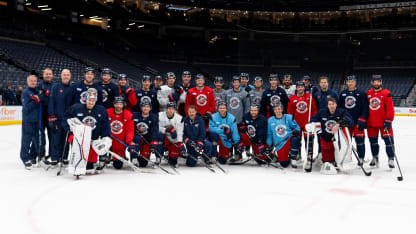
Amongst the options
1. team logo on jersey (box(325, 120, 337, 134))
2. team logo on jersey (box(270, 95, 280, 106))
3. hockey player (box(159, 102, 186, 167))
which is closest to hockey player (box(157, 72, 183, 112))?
hockey player (box(159, 102, 186, 167))

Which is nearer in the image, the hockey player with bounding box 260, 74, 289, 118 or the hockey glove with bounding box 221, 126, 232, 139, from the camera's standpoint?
the hockey glove with bounding box 221, 126, 232, 139

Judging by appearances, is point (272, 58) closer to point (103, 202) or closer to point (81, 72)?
point (81, 72)

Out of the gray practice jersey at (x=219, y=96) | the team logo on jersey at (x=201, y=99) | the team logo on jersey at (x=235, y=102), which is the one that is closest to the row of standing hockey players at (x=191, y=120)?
the team logo on jersey at (x=201, y=99)

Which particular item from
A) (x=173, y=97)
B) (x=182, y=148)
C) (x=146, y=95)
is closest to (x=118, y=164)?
(x=182, y=148)

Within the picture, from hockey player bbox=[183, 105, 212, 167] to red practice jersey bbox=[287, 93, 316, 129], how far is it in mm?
1709

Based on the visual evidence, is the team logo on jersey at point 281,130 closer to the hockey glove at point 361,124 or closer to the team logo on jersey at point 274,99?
the team logo on jersey at point 274,99

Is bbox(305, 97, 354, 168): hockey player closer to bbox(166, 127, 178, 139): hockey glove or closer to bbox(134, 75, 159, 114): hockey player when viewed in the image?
bbox(166, 127, 178, 139): hockey glove

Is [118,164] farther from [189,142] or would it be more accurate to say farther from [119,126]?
[189,142]

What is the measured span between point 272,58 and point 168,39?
9.11 meters

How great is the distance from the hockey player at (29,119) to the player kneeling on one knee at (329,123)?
14.0 feet

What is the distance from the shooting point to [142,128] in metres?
5.82

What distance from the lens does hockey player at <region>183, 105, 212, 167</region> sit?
5793 mm

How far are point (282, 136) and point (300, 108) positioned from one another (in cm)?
81

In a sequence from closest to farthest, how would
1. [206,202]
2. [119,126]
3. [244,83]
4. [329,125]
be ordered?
[206,202] < [329,125] < [119,126] < [244,83]
